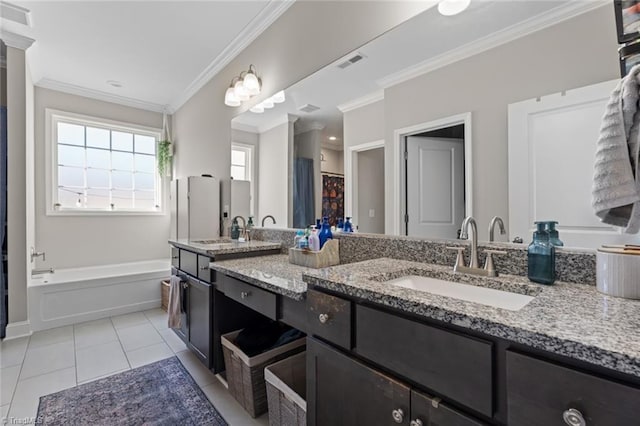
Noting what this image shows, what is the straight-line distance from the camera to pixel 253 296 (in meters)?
1.42

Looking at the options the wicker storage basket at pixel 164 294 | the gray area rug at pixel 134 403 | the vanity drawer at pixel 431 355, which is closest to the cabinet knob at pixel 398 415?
the vanity drawer at pixel 431 355

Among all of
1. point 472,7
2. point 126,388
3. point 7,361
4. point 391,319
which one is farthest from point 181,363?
point 472,7

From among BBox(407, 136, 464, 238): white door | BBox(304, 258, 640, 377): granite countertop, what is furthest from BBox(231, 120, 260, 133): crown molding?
BBox(304, 258, 640, 377): granite countertop

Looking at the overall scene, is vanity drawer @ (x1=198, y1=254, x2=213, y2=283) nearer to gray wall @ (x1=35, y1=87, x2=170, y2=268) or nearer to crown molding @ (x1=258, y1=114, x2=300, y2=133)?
crown molding @ (x1=258, y1=114, x2=300, y2=133)

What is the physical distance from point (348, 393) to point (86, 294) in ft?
10.6

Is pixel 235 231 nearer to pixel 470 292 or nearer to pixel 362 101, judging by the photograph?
pixel 362 101

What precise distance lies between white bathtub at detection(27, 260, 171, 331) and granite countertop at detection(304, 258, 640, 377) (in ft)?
9.96

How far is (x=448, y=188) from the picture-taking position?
1.27 metres

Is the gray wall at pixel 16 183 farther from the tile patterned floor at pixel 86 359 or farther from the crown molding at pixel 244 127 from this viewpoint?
the crown molding at pixel 244 127

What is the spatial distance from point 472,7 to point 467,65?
24 centimetres

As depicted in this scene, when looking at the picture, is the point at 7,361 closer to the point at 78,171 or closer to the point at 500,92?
the point at 78,171

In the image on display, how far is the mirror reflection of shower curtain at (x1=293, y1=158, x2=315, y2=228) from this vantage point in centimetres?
197

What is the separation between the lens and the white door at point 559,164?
3.07 feet

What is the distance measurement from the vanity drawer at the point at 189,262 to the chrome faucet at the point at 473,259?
5.46ft
